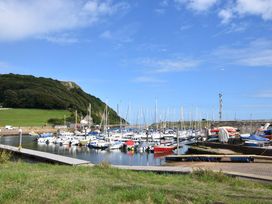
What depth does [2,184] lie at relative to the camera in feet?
32.8

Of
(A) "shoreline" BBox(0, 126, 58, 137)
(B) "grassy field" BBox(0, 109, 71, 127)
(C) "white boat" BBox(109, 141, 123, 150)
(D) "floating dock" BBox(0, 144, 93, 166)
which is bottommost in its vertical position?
(C) "white boat" BBox(109, 141, 123, 150)

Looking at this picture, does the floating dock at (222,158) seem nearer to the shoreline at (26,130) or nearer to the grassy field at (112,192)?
the grassy field at (112,192)

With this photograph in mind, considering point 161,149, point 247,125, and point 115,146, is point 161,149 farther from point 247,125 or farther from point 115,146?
point 247,125

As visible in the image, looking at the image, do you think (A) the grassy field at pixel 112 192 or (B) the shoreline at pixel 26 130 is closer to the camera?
(A) the grassy field at pixel 112 192

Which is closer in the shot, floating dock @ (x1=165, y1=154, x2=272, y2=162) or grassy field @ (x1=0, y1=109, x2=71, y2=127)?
floating dock @ (x1=165, y1=154, x2=272, y2=162)

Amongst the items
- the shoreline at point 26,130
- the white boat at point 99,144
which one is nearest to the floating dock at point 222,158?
the white boat at point 99,144

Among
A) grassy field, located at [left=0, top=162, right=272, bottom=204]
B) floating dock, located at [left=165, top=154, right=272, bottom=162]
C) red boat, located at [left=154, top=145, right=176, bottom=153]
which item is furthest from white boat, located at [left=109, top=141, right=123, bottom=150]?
grassy field, located at [left=0, top=162, right=272, bottom=204]

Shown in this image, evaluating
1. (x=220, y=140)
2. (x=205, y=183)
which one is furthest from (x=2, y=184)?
(x=220, y=140)

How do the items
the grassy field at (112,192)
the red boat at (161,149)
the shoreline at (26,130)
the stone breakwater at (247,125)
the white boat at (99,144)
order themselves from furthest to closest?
the shoreline at (26,130)
the stone breakwater at (247,125)
the white boat at (99,144)
the red boat at (161,149)
the grassy field at (112,192)

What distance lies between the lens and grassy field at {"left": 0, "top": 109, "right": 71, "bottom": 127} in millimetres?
154688

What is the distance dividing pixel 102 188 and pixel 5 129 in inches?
5199

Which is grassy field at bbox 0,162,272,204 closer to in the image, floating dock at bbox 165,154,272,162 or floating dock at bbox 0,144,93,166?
floating dock at bbox 0,144,93,166

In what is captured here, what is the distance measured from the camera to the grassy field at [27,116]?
15469cm

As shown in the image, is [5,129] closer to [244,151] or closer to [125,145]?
[125,145]
